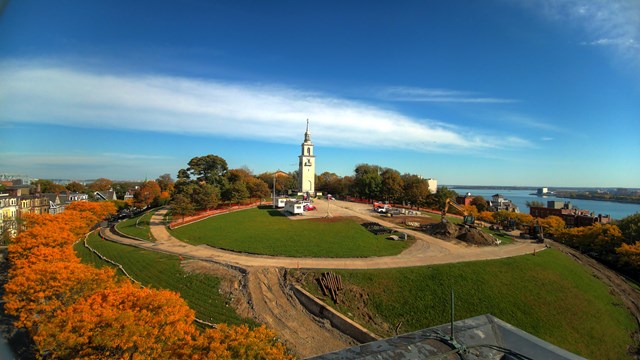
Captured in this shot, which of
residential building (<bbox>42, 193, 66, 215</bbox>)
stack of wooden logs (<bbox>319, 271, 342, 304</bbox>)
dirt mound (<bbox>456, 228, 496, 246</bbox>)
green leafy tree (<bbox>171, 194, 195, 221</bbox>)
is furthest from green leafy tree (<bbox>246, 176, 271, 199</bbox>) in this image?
residential building (<bbox>42, 193, 66, 215</bbox>)

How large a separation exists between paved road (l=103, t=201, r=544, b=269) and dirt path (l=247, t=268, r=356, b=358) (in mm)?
2099

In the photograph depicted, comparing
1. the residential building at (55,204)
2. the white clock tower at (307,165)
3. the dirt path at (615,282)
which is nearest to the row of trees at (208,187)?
the white clock tower at (307,165)

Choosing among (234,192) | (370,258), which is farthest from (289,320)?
(234,192)

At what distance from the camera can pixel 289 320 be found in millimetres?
16266

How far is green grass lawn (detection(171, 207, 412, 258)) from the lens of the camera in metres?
23.4

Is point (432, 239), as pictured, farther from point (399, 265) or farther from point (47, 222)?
point (47, 222)

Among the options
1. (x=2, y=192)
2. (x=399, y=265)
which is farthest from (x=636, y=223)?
(x=2, y=192)

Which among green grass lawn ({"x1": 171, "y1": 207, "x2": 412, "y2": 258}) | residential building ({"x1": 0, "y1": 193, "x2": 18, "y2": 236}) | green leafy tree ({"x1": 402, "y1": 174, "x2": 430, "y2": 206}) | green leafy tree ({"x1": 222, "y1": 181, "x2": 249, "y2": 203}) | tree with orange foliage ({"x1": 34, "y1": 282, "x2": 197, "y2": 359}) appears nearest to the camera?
tree with orange foliage ({"x1": 34, "y1": 282, "x2": 197, "y2": 359})

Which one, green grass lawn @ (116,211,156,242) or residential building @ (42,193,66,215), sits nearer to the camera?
green grass lawn @ (116,211,156,242)

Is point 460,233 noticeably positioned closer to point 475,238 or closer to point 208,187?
point 475,238

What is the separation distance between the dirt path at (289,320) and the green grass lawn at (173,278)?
4.45ft

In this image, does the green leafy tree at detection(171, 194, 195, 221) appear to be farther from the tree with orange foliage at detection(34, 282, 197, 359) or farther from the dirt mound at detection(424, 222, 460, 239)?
the dirt mound at detection(424, 222, 460, 239)

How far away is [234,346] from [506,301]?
16.5 metres

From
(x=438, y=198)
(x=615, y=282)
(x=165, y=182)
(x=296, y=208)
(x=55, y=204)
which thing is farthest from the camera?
(x=165, y=182)
